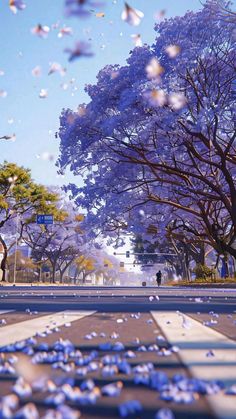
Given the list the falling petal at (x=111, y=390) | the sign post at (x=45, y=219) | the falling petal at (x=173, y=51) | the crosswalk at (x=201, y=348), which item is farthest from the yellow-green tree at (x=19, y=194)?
the falling petal at (x=111, y=390)

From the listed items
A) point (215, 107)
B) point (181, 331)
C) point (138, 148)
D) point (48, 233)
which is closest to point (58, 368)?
point (181, 331)

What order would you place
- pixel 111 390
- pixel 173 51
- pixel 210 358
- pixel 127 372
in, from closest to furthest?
pixel 111 390 < pixel 127 372 < pixel 210 358 < pixel 173 51

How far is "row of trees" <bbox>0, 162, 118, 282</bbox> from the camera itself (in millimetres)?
36594

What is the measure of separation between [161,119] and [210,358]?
1519cm

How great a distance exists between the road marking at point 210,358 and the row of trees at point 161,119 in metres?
12.9

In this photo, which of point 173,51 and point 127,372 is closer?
point 127,372

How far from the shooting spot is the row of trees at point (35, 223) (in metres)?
36.6

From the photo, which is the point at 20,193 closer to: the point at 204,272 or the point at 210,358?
the point at 204,272

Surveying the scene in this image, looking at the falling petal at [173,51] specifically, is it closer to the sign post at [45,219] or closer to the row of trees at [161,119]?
the row of trees at [161,119]

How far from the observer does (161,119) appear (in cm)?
1734

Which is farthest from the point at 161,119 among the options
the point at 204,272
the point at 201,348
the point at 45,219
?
the point at 45,219

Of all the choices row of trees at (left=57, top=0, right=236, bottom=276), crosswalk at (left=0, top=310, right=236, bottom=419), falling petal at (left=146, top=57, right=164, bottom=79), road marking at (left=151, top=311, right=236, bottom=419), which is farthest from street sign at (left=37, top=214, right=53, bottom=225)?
road marking at (left=151, top=311, right=236, bottom=419)

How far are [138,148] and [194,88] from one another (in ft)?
11.6

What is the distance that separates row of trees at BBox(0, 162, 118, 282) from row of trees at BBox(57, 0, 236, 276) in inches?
155
